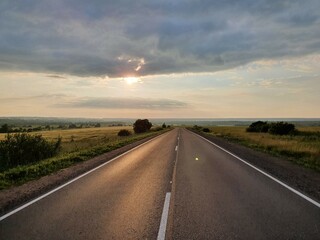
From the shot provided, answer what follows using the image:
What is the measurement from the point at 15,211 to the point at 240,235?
466 cm

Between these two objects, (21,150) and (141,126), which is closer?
(21,150)

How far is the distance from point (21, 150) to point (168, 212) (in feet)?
45.6

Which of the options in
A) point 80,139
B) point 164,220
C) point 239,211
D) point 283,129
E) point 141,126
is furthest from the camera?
point 141,126

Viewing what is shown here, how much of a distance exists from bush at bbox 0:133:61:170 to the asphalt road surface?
8.14 metres

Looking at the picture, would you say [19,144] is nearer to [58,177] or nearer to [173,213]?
[58,177]

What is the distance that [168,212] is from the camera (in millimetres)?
7379

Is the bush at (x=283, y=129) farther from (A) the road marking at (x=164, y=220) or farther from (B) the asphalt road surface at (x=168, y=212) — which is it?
(A) the road marking at (x=164, y=220)

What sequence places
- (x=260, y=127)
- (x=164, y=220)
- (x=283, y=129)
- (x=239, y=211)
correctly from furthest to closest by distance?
(x=260, y=127) < (x=283, y=129) < (x=239, y=211) < (x=164, y=220)

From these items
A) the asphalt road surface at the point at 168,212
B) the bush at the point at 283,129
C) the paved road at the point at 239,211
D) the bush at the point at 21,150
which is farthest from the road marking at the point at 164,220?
the bush at the point at 283,129

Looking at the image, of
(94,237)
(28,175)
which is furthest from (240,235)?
(28,175)

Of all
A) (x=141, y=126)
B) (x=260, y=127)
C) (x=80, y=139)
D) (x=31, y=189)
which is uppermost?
(x=141, y=126)

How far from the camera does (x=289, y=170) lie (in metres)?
14.6

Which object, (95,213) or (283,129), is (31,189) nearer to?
(95,213)

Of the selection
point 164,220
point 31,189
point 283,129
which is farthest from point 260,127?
point 164,220
